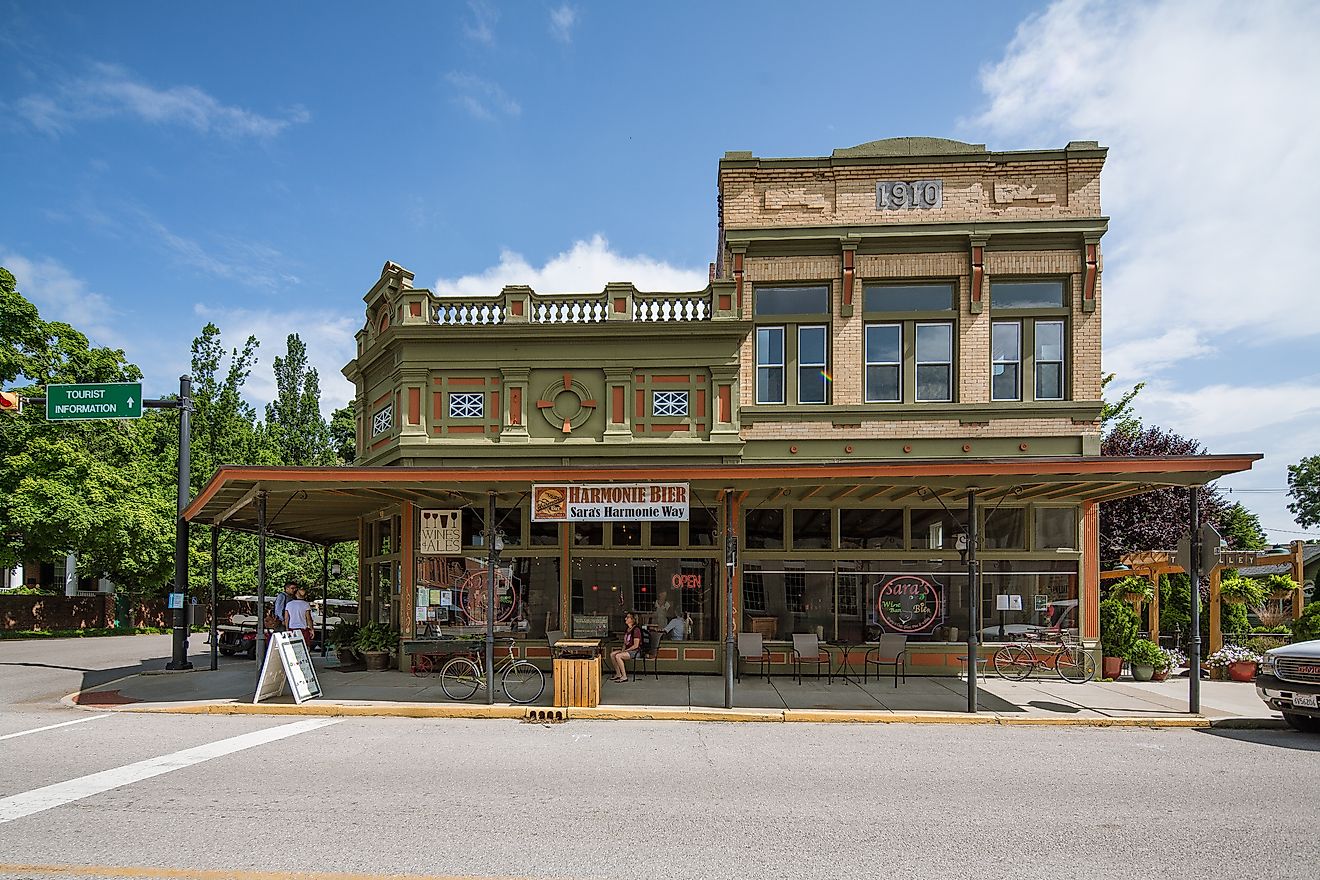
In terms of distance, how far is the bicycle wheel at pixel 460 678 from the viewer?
13.6m

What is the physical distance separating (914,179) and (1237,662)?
11.3 metres

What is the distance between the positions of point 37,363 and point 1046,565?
31.5 m

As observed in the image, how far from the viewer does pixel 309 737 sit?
1067 centimetres

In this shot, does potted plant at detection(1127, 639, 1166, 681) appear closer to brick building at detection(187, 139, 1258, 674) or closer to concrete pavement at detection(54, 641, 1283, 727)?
concrete pavement at detection(54, 641, 1283, 727)

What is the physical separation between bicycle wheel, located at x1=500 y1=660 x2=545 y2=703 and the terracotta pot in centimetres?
1330

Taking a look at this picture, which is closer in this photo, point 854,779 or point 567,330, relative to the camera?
point 854,779

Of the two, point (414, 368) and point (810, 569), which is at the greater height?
point (414, 368)

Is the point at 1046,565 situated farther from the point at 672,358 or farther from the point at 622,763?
the point at 622,763

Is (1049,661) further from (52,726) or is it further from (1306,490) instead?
(1306,490)

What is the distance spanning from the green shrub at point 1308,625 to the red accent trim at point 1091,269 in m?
7.34

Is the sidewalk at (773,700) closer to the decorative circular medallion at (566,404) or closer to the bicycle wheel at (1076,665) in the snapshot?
the bicycle wheel at (1076,665)

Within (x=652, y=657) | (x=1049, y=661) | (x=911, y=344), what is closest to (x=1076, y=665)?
(x=1049, y=661)

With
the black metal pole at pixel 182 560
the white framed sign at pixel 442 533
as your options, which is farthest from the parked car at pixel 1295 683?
the black metal pole at pixel 182 560

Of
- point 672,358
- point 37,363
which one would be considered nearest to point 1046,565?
point 672,358
